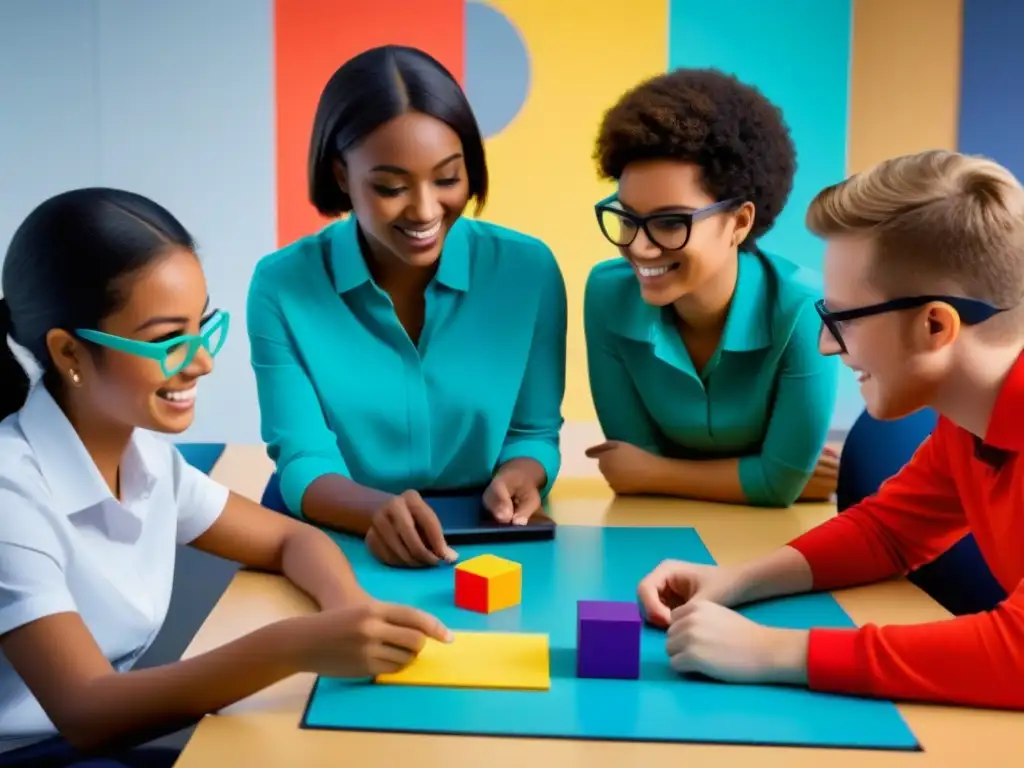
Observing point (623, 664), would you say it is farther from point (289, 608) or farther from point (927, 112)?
point (927, 112)

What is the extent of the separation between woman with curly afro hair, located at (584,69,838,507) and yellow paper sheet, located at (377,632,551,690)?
689 mm

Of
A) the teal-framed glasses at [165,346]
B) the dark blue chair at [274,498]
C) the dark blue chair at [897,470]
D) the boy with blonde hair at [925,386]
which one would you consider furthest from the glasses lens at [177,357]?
the dark blue chair at [897,470]

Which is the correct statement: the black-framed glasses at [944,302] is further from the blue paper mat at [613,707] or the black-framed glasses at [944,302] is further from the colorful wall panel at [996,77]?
the colorful wall panel at [996,77]

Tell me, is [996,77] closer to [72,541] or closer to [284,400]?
[284,400]

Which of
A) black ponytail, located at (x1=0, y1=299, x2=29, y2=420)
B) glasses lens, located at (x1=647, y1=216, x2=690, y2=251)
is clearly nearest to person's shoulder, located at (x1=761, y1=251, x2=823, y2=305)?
glasses lens, located at (x1=647, y1=216, x2=690, y2=251)

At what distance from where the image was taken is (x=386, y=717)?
3.54ft

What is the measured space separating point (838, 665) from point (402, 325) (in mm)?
970

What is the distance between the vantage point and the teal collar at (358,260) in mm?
1827

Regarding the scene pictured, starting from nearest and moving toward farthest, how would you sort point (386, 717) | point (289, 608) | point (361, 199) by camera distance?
point (386, 717) < point (289, 608) < point (361, 199)

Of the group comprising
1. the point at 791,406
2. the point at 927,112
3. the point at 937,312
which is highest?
the point at 927,112

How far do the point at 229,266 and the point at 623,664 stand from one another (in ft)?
10.6

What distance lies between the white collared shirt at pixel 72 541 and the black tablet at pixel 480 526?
403 mm

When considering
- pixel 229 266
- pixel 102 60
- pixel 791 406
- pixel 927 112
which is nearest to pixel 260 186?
pixel 229 266

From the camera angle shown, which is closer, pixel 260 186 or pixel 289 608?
pixel 289 608
